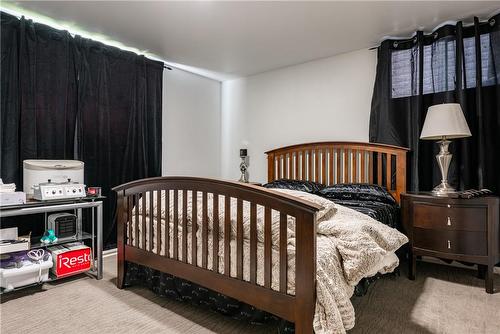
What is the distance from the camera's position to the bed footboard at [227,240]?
132 cm

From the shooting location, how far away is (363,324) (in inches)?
69.3

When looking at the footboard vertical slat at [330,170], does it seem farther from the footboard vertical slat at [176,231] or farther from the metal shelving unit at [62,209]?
the metal shelving unit at [62,209]

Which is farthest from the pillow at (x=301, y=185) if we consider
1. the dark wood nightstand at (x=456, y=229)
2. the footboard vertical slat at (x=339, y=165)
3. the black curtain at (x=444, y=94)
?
the dark wood nightstand at (x=456, y=229)

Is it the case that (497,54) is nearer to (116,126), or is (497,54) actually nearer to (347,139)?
(347,139)

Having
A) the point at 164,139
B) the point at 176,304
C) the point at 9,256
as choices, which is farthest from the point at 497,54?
the point at 9,256

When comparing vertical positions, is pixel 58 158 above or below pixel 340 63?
below

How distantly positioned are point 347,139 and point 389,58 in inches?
38.9

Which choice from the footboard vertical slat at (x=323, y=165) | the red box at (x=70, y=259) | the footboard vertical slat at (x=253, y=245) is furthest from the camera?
the footboard vertical slat at (x=323, y=165)

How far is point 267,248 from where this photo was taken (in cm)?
145

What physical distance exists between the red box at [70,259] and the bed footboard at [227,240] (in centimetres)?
43

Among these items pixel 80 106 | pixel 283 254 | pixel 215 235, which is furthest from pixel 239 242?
pixel 80 106

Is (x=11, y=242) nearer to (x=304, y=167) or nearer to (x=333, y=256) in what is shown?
(x=333, y=256)

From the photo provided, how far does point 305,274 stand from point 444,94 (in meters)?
2.61

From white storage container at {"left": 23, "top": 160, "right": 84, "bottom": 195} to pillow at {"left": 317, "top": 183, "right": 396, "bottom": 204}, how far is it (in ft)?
8.14
